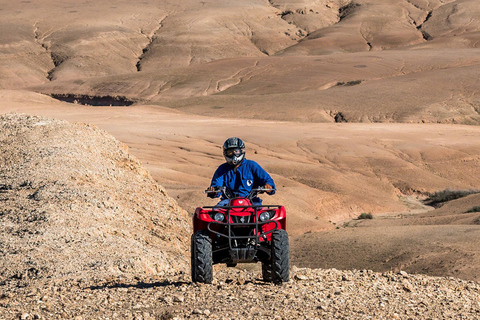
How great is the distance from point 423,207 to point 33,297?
76.5ft

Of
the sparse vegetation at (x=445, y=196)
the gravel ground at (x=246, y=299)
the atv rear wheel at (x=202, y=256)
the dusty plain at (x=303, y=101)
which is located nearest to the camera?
the gravel ground at (x=246, y=299)

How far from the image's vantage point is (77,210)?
11.2m

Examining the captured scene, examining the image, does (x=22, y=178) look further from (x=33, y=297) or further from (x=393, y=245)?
(x=393, y=245)

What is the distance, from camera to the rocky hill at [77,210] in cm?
913

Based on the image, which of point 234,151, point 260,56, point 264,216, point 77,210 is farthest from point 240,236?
point 260,56

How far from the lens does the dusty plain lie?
20.7 metres

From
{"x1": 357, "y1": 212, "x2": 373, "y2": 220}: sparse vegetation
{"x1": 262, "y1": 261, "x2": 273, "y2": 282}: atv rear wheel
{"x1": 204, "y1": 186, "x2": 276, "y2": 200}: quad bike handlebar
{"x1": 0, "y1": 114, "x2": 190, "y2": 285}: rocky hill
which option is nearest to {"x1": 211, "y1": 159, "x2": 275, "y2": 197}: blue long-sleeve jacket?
{"x1": 204, "y1": 186, "x2": 276, "y2": 200}: quad bike handlebar

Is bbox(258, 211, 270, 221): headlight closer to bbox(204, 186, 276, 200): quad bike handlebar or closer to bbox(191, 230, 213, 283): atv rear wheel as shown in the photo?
bbox(204, 186, 276, 200): quad bike handlebar

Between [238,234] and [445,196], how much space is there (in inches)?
902

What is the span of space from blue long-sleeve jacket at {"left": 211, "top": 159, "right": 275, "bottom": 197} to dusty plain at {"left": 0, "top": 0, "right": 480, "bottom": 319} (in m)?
1.12

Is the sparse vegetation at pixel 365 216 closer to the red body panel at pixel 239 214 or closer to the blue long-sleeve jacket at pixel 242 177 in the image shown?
the blue long-sleeve jacket at pixel 242 177

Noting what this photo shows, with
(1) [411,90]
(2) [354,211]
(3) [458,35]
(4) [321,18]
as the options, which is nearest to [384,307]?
(2) [354,211]

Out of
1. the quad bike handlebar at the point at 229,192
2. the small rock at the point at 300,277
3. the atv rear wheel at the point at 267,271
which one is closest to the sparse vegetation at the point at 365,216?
the small rock at the point at 300,277

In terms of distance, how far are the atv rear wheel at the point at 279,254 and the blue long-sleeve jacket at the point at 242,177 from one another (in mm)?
688
